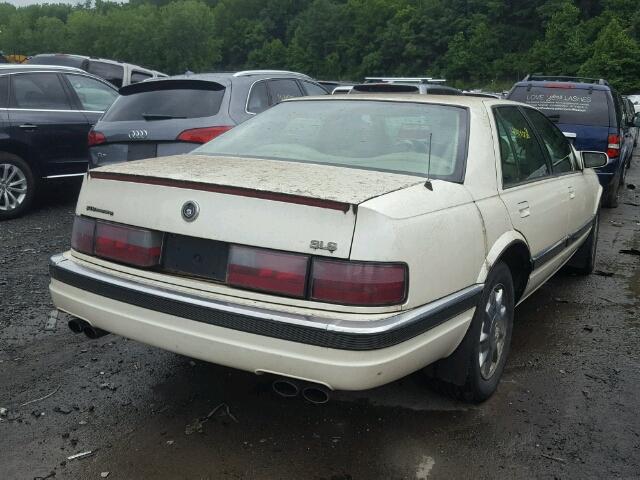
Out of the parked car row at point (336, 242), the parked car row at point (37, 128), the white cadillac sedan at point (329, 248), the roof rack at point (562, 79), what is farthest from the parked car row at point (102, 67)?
the white cadillac sedan at point (329, 248)

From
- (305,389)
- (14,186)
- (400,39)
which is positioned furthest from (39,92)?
(400,39)

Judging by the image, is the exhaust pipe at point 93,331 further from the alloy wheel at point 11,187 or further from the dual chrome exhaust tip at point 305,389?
the alloy wheel at point 11,187

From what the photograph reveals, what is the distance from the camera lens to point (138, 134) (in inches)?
265

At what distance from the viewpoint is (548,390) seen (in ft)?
12.2

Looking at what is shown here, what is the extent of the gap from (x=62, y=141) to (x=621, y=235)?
22.0ft

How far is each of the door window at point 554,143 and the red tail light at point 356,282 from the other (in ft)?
7.77

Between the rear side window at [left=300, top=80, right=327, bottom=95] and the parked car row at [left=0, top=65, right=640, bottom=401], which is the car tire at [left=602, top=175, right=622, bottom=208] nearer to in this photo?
the rear side window at [left=300, top=80, right=327, bottom=95]

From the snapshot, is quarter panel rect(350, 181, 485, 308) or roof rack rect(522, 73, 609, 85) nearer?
quarter panel rect(350, 181, 485, 308)

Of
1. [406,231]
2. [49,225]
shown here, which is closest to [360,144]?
[406,231]

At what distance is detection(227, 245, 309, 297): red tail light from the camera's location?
2686mm

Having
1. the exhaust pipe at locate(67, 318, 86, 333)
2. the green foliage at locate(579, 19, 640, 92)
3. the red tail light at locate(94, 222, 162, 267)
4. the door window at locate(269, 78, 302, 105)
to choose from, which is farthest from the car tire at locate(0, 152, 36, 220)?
the green foliage at locate(579, 19, 640, 92)

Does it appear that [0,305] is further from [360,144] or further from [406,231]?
[406,231]

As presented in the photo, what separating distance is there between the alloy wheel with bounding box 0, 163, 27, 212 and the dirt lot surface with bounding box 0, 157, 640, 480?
3540mm

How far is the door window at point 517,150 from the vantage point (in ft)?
12.4
